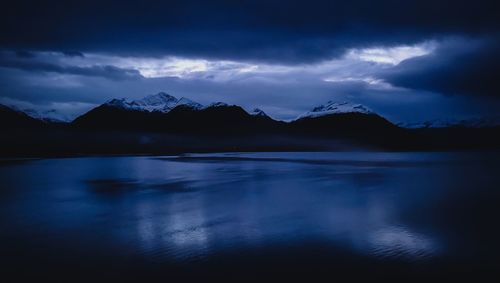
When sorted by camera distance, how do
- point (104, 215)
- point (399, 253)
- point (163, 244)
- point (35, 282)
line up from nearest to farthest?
point (35, 282) < point (399, 253) < point (163, 244) < point (104, 215)

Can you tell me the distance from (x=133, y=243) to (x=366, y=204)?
12552mm

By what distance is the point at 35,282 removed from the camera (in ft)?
29.9

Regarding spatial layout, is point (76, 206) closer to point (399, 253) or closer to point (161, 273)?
point (161, 273)

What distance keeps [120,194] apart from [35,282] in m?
16.7

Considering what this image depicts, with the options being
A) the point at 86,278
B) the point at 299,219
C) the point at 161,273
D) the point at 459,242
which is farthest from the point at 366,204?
the point at 86,278

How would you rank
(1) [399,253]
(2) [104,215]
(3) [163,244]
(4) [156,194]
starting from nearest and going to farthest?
(1) [399,253], (3) [163,244], (2) [104,215], (4) [156,194]

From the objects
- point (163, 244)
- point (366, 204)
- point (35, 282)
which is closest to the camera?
point (35, 282)


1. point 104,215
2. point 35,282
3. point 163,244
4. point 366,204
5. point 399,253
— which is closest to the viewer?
point 35,282

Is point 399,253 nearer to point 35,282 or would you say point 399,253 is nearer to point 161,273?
point 161,273

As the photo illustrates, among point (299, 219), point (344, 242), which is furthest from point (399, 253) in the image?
point (299, 219)

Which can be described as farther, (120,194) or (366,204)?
(120,194)

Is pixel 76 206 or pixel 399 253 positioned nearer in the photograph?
pixel 399 253

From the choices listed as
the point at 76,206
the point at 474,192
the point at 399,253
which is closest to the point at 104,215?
the point at 76,206

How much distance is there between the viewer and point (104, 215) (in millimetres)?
17859
